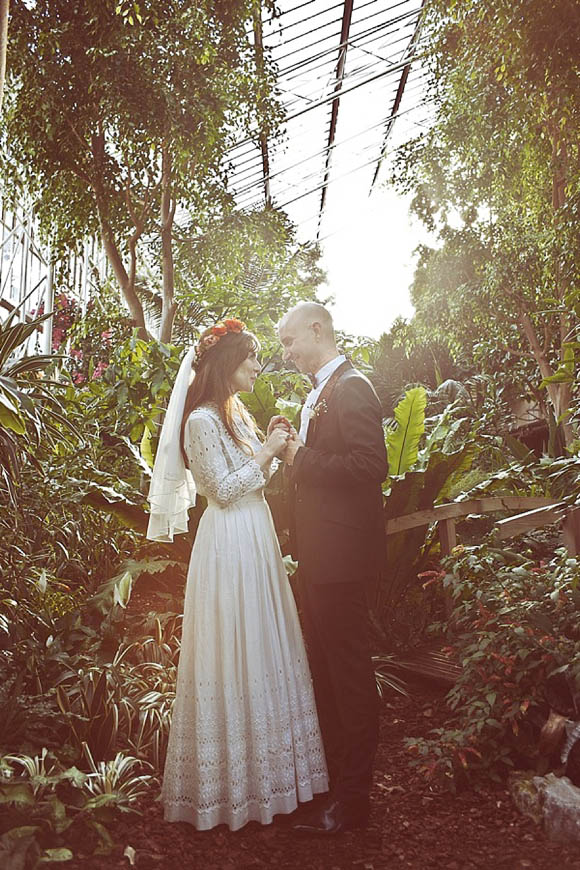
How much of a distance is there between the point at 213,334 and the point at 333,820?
160 centimetres

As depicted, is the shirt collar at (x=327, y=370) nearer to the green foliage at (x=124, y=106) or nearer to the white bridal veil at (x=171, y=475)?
the white bridal veil at (x=171, y=475)

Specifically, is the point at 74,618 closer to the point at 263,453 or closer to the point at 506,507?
the point at 263,453

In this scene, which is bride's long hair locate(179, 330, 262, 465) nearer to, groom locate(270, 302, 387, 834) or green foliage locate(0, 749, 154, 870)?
groom locate(270, 302, 387, 834)

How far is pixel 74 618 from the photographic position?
3393mm

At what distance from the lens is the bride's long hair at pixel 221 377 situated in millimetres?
2449

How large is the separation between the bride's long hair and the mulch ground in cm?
116

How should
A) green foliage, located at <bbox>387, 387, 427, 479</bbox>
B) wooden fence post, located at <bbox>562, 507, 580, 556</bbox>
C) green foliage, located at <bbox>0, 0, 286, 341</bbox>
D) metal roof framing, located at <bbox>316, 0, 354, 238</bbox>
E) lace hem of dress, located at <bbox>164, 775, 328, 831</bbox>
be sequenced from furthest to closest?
metal roof framing, located at <bbox>316, 0, 354, 238</bbox>, green foliage, located at <bbox>0, 0, 286, 341</bbox>, green foliage, located at <bbox>387, 387, 427, 479</bbox>, wooden fence post, located at <bbox>562, 507, 580, 556</bbox>, lace hem of dress, located at <bbox>164, 775, 328, 831</bbox>

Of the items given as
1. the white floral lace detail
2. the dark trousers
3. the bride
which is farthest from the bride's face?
the white floral lace detail

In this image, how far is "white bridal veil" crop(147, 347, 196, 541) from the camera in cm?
241

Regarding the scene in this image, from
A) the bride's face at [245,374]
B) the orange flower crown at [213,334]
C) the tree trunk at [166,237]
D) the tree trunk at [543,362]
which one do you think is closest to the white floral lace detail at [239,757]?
the bride's face at [245,374]

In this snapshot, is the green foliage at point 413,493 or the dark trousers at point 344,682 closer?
the dark trousers at point 344,682

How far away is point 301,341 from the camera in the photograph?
249 cm

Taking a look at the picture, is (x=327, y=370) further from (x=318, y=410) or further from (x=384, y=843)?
(x=384, y=843)

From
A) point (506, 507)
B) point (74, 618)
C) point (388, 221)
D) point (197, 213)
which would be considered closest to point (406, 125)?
point (388, 221)
